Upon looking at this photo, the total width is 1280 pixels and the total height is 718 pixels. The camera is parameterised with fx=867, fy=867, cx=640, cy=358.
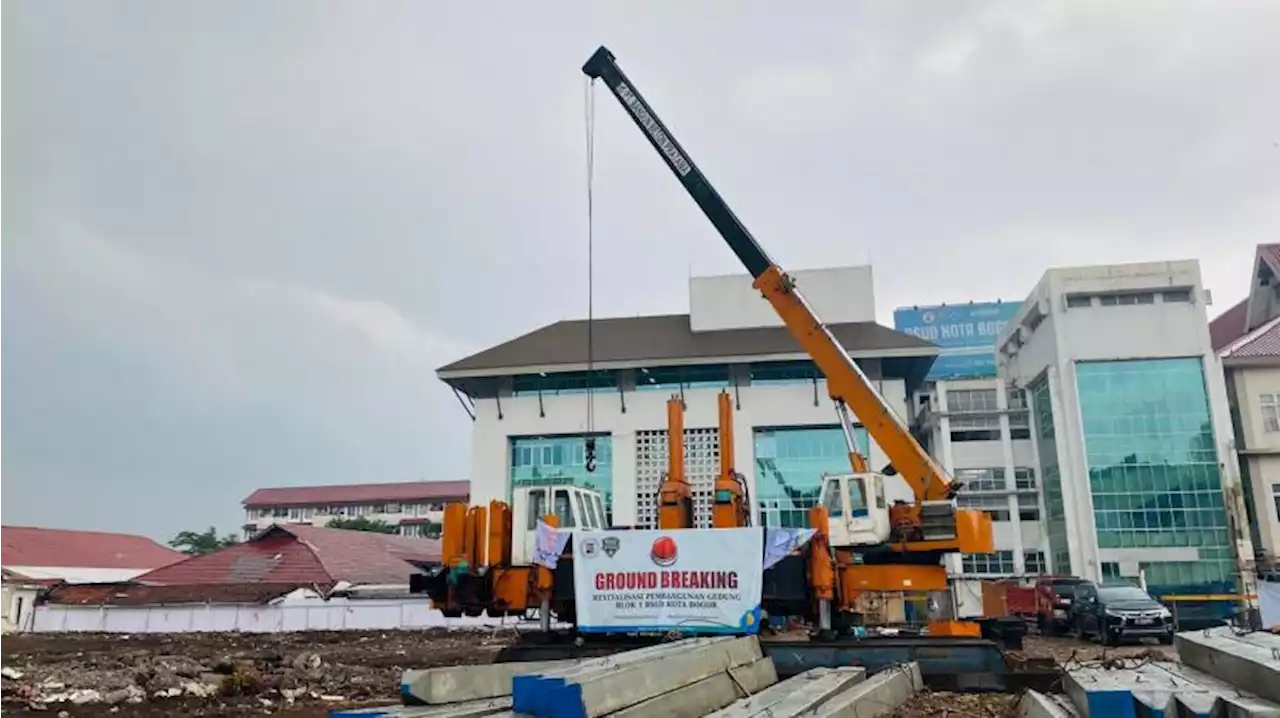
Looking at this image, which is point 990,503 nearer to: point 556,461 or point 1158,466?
point 1158,466

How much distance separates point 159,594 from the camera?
103ft

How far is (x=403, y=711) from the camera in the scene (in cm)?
500

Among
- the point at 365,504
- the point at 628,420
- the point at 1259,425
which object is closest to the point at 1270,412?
the point at 1259,425

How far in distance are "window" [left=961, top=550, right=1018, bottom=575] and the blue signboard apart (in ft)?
85.3

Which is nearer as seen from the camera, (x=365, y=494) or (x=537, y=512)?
(x=537, y=512)

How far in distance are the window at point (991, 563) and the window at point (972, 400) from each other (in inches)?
222

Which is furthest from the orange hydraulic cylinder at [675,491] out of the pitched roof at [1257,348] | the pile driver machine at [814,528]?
the pitched roof at [1257,348]

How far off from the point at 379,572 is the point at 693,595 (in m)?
26.4

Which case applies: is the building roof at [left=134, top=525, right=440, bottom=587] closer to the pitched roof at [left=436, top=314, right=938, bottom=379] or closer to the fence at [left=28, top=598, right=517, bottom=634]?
the fence at [left=28, top=598, right=517, bottom=634]

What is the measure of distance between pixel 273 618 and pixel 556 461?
11128mm

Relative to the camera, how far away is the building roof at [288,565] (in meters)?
32.5

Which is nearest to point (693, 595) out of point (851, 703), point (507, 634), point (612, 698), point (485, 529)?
point (485, 529)

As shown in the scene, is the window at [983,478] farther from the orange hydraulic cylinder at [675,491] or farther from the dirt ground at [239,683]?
the orange hydraulic cylinder at [675,491]

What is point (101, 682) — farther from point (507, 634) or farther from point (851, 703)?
point (507, 634)
